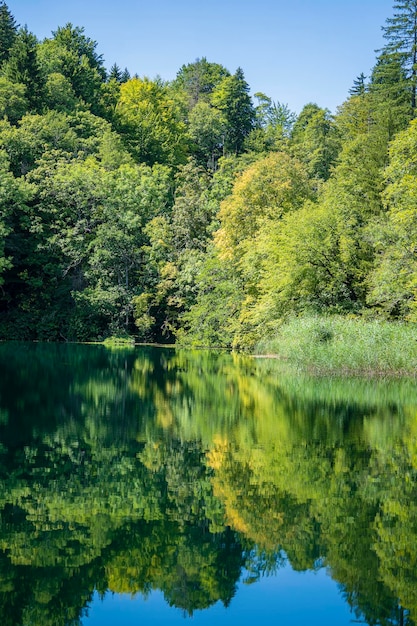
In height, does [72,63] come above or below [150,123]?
above

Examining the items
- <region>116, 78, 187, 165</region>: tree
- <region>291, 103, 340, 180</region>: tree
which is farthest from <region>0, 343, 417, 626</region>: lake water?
<region>116, 78, 187, 165</region>: tree

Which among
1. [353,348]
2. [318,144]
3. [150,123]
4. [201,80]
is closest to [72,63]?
[150,123]

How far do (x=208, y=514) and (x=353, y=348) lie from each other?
16.3m

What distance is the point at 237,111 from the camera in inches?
3140

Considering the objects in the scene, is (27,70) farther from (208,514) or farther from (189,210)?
(208,514)

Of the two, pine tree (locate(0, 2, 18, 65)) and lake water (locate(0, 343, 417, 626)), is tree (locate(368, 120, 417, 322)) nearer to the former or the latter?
lake water (locate(0, 343, 417, 626))

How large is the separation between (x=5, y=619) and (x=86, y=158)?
2209 inches

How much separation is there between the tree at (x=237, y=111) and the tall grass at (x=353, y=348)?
5259 cm

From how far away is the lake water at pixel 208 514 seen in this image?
6711 millimetres

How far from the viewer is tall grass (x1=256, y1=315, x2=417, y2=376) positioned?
23.9 m

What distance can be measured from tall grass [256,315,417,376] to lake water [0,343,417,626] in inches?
198

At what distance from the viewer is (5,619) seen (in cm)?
614

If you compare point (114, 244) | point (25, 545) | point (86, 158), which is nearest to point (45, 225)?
point (114, 244)

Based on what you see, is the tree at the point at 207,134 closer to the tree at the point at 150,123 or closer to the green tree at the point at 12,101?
the tree at the point at 150,123
